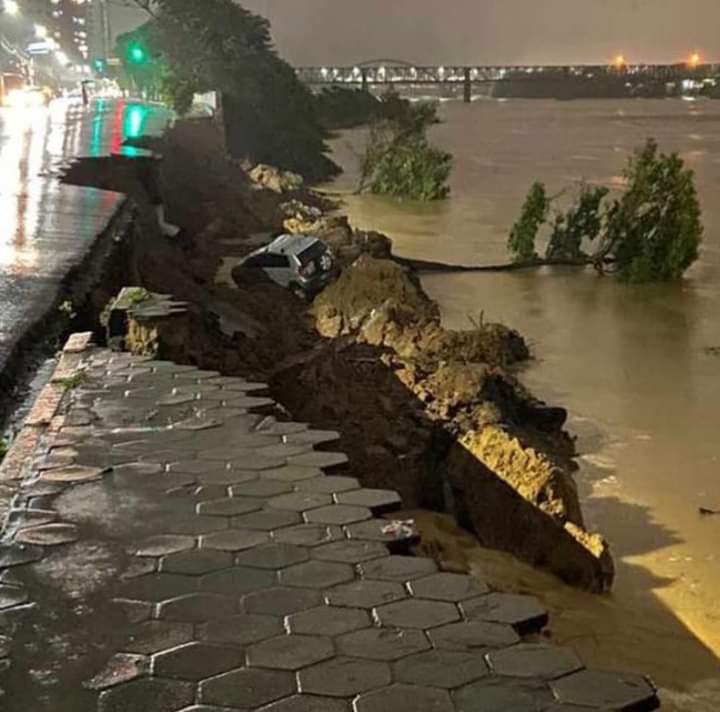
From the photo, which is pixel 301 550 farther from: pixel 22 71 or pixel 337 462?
pixel 22 71

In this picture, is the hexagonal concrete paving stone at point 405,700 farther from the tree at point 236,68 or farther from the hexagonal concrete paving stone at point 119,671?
the tree at point 236,68

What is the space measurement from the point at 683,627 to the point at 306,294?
39.2ft

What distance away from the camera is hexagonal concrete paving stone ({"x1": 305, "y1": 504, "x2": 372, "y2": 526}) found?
4.58 meters

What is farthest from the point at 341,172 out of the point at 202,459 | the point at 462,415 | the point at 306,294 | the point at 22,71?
the point at 202,459

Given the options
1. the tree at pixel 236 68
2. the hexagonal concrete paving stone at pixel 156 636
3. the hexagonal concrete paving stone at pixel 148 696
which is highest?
the tree at pixel 236 68

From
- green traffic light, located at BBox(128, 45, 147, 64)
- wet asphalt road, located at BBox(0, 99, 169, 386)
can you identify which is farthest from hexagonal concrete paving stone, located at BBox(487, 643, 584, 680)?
green traffic light, located at BBox(128, 45, 147, 64)

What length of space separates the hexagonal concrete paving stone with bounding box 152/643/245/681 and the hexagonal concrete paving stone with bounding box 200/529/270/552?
0.76 metres

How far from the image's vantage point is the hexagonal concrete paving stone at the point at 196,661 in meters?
3.46

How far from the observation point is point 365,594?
13.0ft

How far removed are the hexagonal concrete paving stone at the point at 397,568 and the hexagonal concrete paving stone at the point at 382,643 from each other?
1.31ft

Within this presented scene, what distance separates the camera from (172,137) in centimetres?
3020

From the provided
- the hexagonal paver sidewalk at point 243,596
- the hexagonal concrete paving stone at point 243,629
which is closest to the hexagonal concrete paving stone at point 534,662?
the hexagonal paver sidewalk at point 243,596

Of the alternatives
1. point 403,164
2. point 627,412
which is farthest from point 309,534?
point 403,164

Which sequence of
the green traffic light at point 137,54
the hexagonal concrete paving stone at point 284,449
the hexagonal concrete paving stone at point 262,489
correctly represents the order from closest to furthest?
the hexagonal concrete paving stone at point 262,489 < the hexagonal concrete paving stone at point 284,449 < the green traffic light at point 137,54
